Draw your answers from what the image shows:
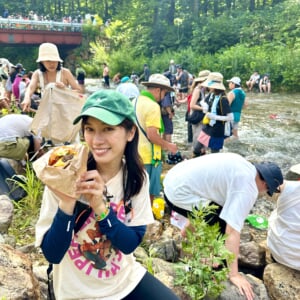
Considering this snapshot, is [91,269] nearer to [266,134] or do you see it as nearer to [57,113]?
[57,113]

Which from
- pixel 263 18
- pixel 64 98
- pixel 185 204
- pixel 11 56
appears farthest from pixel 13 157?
pixel 11 56

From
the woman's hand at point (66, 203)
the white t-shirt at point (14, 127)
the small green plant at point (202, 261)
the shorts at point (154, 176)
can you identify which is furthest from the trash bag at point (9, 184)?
the woman's hand at point (66, 203)

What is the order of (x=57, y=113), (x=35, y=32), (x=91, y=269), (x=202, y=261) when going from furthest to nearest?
(x=35, y=32) → (x=57, y=113) → (x=202, y=261) → (x=91, y=269)

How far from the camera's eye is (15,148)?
4.09 m

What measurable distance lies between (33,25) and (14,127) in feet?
88.1

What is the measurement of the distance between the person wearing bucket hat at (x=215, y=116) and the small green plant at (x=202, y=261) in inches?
138

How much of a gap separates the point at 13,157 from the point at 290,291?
3.14 metres

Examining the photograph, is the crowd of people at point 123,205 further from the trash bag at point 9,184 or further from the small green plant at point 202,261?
the trash bag at point 9,184

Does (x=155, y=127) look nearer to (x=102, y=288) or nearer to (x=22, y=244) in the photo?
(x=22, y=244)

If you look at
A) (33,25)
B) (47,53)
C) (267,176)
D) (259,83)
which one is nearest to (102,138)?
(267,176)

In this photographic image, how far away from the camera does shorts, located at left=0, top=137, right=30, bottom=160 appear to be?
4027mm

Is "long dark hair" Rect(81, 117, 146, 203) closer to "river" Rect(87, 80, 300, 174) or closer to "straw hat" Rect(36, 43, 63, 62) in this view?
"straw hat" Rect(36, 43, 63, 62)

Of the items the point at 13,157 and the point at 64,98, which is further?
the point at 13,157

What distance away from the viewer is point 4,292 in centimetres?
183
